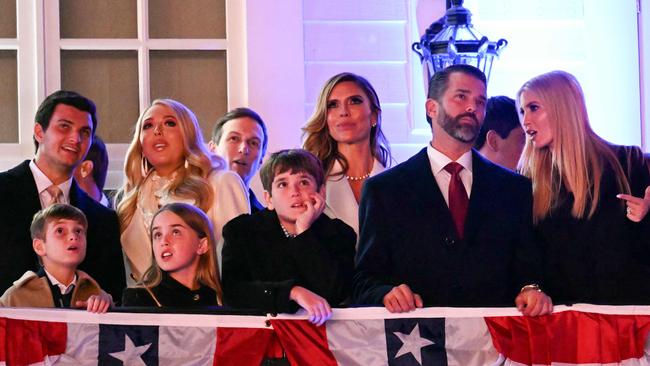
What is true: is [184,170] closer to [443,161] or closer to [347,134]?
[347,134]

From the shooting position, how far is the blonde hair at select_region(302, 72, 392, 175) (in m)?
5.86

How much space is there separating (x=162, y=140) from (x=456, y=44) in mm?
1987

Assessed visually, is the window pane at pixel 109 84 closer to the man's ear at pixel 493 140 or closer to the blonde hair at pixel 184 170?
the blonde hair at pixel 184 170

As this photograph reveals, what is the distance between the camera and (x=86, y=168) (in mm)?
6371

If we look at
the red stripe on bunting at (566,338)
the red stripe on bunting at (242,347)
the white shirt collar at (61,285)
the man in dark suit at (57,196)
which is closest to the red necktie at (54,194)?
the man in dark suit at (57,196)

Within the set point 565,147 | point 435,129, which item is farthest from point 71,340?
point 565,147

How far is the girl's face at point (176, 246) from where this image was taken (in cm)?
490

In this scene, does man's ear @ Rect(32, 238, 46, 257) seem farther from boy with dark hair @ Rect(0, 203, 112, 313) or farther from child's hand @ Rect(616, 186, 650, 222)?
child's hand @ Rect(616, 186, 650, 222)

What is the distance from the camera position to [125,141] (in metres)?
7.66

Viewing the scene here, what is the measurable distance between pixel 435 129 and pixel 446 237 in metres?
0.56

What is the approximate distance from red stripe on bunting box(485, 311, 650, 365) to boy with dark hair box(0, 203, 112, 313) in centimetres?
165

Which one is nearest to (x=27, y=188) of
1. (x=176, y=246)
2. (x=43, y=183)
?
(x=43, y=183)

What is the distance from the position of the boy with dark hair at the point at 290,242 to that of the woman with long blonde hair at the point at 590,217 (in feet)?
2.77

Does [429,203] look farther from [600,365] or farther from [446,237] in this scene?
[600,365]
